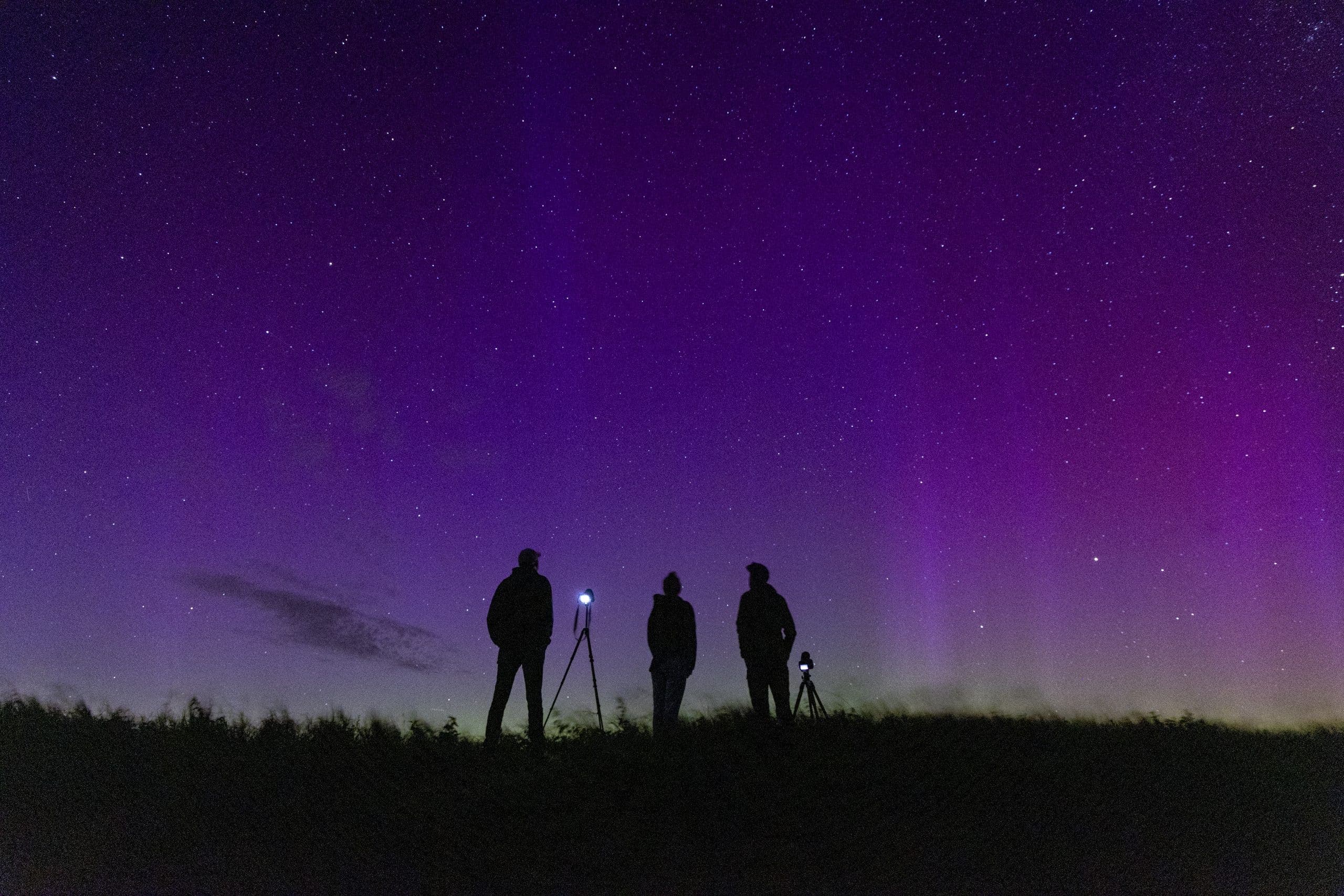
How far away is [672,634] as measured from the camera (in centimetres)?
1041

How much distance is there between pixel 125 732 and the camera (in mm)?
7824

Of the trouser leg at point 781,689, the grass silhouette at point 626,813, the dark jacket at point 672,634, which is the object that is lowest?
the grass silhouette at point 626,813

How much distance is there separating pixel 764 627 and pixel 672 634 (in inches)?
48.0

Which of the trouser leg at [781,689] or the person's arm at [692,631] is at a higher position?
the person's arm at [692,631]

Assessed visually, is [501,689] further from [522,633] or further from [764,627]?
[764,627]

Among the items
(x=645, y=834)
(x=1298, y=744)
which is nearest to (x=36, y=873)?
(x=645, y=834)

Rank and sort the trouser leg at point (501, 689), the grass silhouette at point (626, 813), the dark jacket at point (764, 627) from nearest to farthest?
the grass silhouette at point (626, 813), the trouser leg at point (501, 689), the dark jacket at point (764, 627)

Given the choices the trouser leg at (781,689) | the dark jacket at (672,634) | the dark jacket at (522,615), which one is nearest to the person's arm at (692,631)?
the dark jacket at (672,634)

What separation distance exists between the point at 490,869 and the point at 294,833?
1496 millimetres

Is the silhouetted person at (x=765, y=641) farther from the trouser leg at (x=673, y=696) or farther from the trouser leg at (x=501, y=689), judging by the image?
the trouser leg at (x=501, y=689)

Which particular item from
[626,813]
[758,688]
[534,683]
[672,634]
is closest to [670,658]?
[672,634]

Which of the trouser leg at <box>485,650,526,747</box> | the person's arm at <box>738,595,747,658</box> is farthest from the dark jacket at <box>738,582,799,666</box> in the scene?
the trouser leg at <box>485,650,526,747</box>

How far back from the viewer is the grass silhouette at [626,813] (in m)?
5.11

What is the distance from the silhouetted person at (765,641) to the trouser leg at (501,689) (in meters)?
2.97
